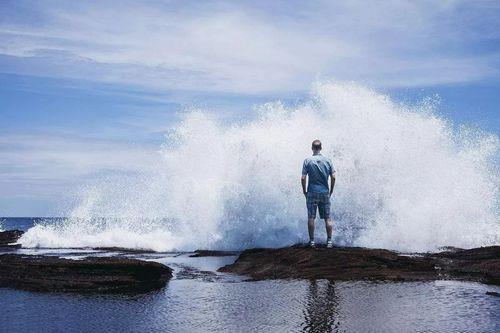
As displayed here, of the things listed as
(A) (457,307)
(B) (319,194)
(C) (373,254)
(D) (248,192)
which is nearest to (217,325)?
(A) (457,307)

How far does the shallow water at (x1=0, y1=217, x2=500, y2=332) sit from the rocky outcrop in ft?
2.20

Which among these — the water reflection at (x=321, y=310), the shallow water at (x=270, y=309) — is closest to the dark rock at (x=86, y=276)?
the shallow water at (x=270, y=309)

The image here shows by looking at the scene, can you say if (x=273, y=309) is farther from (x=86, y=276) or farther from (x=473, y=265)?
(x=473, y=265)

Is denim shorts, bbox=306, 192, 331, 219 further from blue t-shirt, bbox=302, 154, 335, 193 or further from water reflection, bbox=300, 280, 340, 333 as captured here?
water reflection, bbox=300, 280, 340, 333

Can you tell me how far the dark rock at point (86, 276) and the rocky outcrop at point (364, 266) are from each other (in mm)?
1880

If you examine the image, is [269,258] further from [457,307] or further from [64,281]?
[457,307]

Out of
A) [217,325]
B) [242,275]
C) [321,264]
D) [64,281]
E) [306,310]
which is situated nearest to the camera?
[217,325]

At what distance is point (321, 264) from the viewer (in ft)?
30.2

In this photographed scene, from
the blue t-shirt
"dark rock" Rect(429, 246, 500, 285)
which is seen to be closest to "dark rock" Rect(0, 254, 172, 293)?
the blue t-shirt

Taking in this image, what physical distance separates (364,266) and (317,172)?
238 centimetres

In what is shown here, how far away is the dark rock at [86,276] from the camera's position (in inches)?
305

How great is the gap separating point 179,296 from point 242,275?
2.79m

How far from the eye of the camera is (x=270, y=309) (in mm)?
6066

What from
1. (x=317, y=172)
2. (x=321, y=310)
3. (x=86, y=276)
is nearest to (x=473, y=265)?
(x=317, y=172)
